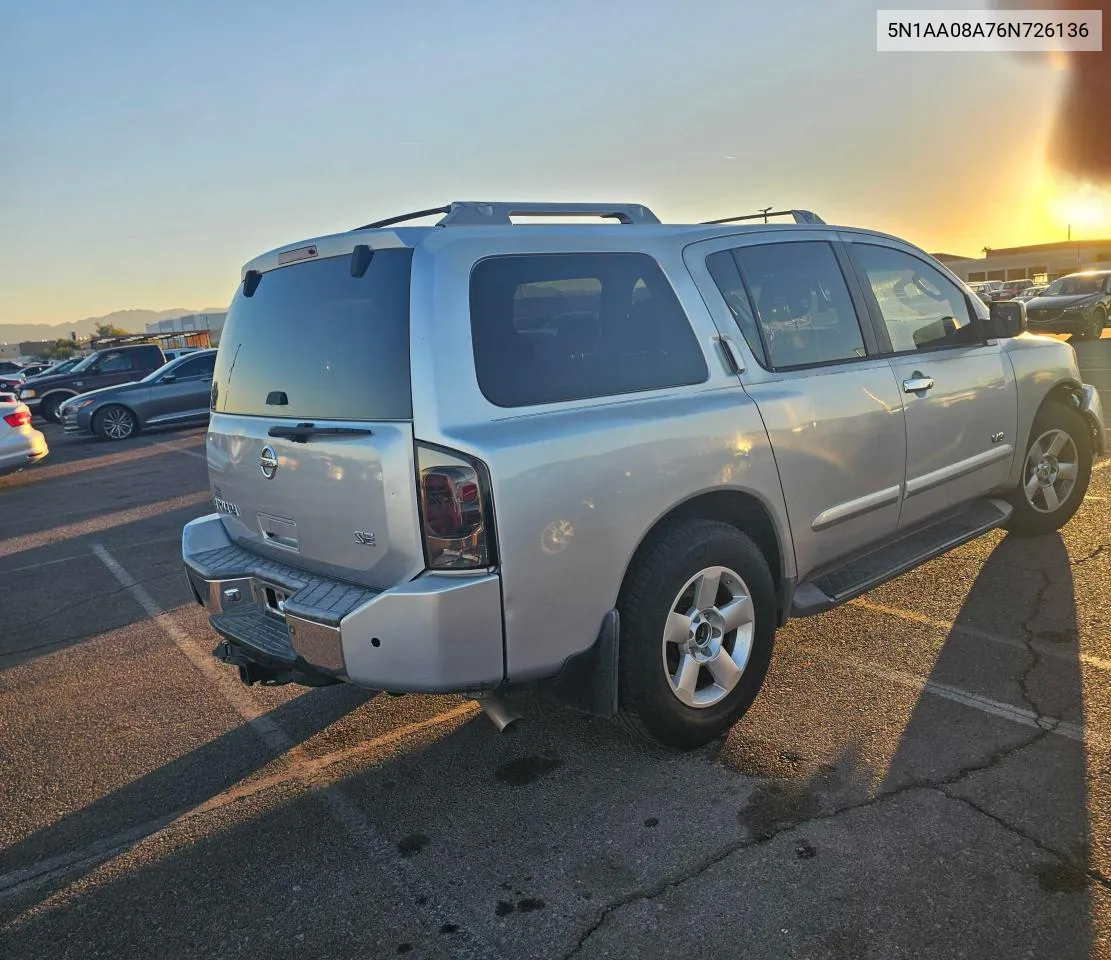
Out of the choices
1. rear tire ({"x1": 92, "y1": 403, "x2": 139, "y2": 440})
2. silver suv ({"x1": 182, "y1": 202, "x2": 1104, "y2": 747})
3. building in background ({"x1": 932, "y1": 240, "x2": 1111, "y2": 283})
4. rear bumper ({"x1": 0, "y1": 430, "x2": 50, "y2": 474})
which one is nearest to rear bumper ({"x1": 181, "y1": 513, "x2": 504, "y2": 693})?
silver suv ({"x1": 182, "y1": 202, "x2": 1104, "y2": 747})

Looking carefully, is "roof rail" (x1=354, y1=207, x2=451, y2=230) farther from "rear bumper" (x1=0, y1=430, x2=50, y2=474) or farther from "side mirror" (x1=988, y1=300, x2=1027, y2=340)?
"rear bumper" (x1=0, y1=430, x2=50, y2=474)

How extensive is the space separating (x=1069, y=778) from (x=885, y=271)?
251cm

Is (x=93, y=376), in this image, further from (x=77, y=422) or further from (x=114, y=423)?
(x=114, y=423)

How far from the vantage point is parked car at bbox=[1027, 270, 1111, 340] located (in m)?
21.8

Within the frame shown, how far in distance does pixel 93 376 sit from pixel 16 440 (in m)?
11.4

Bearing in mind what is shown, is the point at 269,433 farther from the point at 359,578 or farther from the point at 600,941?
the point at 600,941

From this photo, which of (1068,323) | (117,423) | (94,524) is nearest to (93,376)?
(117,423)

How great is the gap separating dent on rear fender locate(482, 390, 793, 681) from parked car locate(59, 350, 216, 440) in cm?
1534

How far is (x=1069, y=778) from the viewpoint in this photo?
2938 millimetres

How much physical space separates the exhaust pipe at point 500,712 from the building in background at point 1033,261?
268ft

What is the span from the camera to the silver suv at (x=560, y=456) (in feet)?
8.77

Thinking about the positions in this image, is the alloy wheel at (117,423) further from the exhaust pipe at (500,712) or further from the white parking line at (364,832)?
the exhaust pipe at (500,712)

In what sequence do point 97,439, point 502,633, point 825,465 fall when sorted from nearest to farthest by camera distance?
point 502,633 → point 825,465 → point 97,439

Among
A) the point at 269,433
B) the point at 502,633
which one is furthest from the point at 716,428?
the point at 269,433
